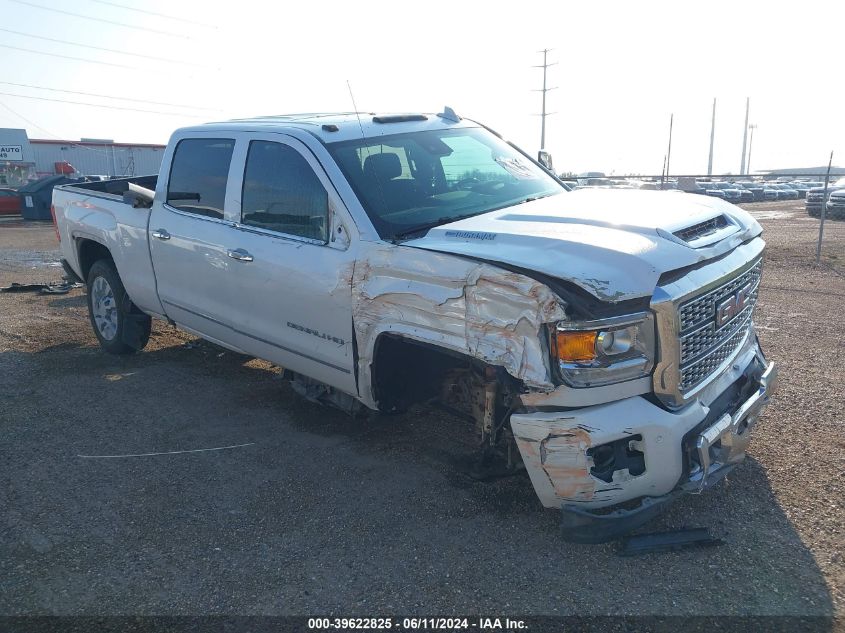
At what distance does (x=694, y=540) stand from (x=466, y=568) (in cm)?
108

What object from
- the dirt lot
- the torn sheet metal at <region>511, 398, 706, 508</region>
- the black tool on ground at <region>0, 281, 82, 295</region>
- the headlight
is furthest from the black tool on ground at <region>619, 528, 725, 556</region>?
the black tool on ground at <region>0, 281, 82, 295</region>

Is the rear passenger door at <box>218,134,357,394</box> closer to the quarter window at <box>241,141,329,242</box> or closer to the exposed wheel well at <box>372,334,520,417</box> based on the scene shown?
the quarter window at <box>241,141,329,242</box>

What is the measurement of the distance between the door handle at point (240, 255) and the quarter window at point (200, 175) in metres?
0.38

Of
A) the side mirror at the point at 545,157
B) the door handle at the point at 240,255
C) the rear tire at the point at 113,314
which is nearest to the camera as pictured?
the door handle at the point at 240,255

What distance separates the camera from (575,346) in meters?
3.04

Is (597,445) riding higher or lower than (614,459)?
higher

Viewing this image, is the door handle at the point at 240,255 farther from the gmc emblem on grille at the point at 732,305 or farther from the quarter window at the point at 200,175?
the gmc emblem on grille at the point at 732,305

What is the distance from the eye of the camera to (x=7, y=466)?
177 inches

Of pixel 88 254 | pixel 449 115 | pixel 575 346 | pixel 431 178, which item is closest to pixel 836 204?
pixel 449 115

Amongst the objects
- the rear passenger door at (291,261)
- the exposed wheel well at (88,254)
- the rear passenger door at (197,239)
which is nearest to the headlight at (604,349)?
the rear passenger door at (291,261)

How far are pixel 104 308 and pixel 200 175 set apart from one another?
239cm

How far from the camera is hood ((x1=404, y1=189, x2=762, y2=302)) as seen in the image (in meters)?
3.03

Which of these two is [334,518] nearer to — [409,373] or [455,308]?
[409,373]

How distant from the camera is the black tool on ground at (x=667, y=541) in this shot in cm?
332
